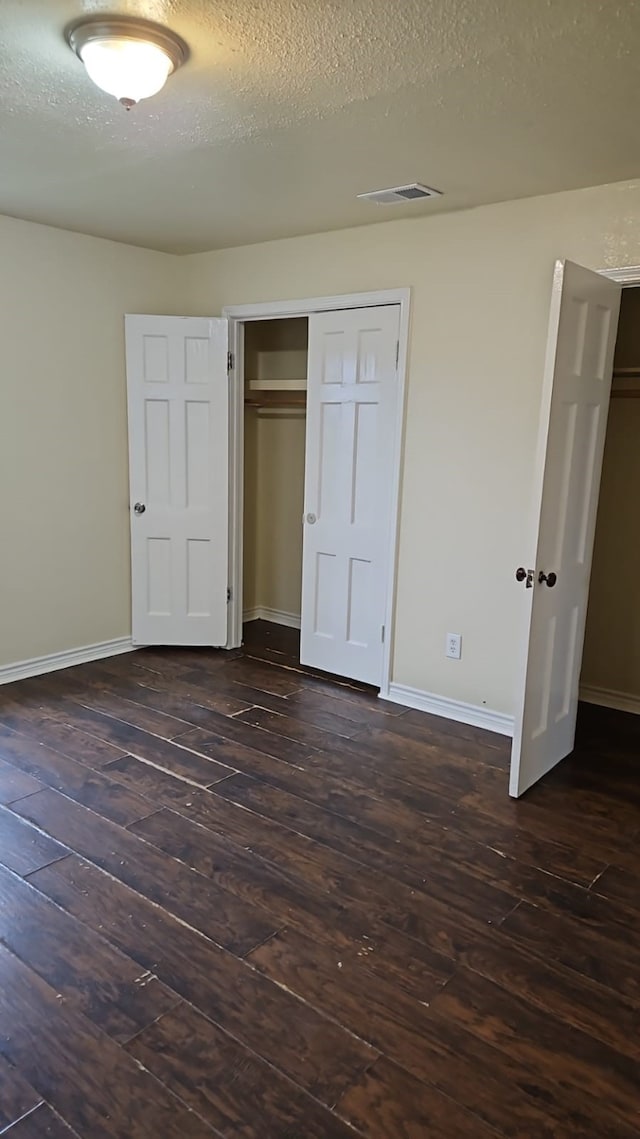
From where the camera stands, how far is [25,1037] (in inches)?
70.6

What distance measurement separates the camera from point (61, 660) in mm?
4359

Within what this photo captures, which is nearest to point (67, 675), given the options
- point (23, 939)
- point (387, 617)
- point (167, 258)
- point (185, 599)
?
point (185, 599)

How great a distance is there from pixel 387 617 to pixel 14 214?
110 inches

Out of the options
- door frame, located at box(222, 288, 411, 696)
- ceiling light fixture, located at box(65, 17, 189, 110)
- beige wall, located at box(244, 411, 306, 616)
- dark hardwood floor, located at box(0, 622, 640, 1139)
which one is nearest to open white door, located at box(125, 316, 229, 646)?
door frame, located at box(222, 288, 411, 696)

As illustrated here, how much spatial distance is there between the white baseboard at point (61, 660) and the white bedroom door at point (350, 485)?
4.00 feet

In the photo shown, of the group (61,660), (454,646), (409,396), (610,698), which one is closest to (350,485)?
(409,396)

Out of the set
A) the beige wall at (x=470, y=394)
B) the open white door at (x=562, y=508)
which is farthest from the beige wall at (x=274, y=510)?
the open white door at (x=562, y=508)

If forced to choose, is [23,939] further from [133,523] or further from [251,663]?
[133,523]

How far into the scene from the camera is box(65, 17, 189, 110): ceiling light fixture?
188cm

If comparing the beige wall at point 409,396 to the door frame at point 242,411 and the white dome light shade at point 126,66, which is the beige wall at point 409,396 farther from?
the white dome light shade at point 126,66

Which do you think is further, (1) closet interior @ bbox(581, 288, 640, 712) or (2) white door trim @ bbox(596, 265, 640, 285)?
(1) closet interior @ bbox(581, 288, 640, 712)

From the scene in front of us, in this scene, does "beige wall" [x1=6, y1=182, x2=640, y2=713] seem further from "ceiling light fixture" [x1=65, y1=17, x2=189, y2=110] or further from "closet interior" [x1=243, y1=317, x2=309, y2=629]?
"ceiling light fixture" [x1=65, y1=17, x2=189, y2=110]

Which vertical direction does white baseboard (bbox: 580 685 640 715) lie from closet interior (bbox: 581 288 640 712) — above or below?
below

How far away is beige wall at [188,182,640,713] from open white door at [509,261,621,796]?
25cm
